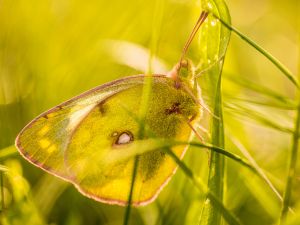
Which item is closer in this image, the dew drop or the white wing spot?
the dew drop

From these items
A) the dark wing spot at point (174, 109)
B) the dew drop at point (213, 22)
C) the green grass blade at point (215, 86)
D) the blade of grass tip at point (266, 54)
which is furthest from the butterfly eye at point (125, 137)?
the blade of grass tip at point (266, 54)

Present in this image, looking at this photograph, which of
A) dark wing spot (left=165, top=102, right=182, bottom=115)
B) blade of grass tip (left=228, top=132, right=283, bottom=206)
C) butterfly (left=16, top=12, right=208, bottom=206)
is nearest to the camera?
blade of grass tip (left=228, top=132, right=283, bottom=206)

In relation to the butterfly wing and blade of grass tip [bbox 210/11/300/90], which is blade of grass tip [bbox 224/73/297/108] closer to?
the butterfly wing

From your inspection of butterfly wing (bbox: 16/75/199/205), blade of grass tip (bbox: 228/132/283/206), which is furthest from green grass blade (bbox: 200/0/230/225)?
butterfly wing (bbox: 16/75/199/205)

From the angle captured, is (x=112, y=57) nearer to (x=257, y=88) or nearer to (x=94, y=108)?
(x=94, y=108)

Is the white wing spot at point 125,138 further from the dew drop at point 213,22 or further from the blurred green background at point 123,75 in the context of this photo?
the dew drop at point 213,22

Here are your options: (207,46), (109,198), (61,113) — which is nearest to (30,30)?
(61,113)

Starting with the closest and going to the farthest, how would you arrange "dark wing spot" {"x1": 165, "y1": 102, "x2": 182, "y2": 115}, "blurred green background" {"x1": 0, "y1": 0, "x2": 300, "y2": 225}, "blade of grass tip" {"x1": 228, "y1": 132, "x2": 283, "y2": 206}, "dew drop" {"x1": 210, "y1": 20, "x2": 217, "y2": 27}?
"blade of grass tip" {"x1": 228, "y1": 132, "x2": 283, "y2": 206} → "dew drop" {"x1": 210, "y1": 20, "x2": 217, "y2": 27} → "blurred green background" {"x1": 0, "y1": 0, "x2": 300, "y2": 225} → "dark wing spot" {"x1": 165, "y1": 102, "x2": 182, "y2": 115}
